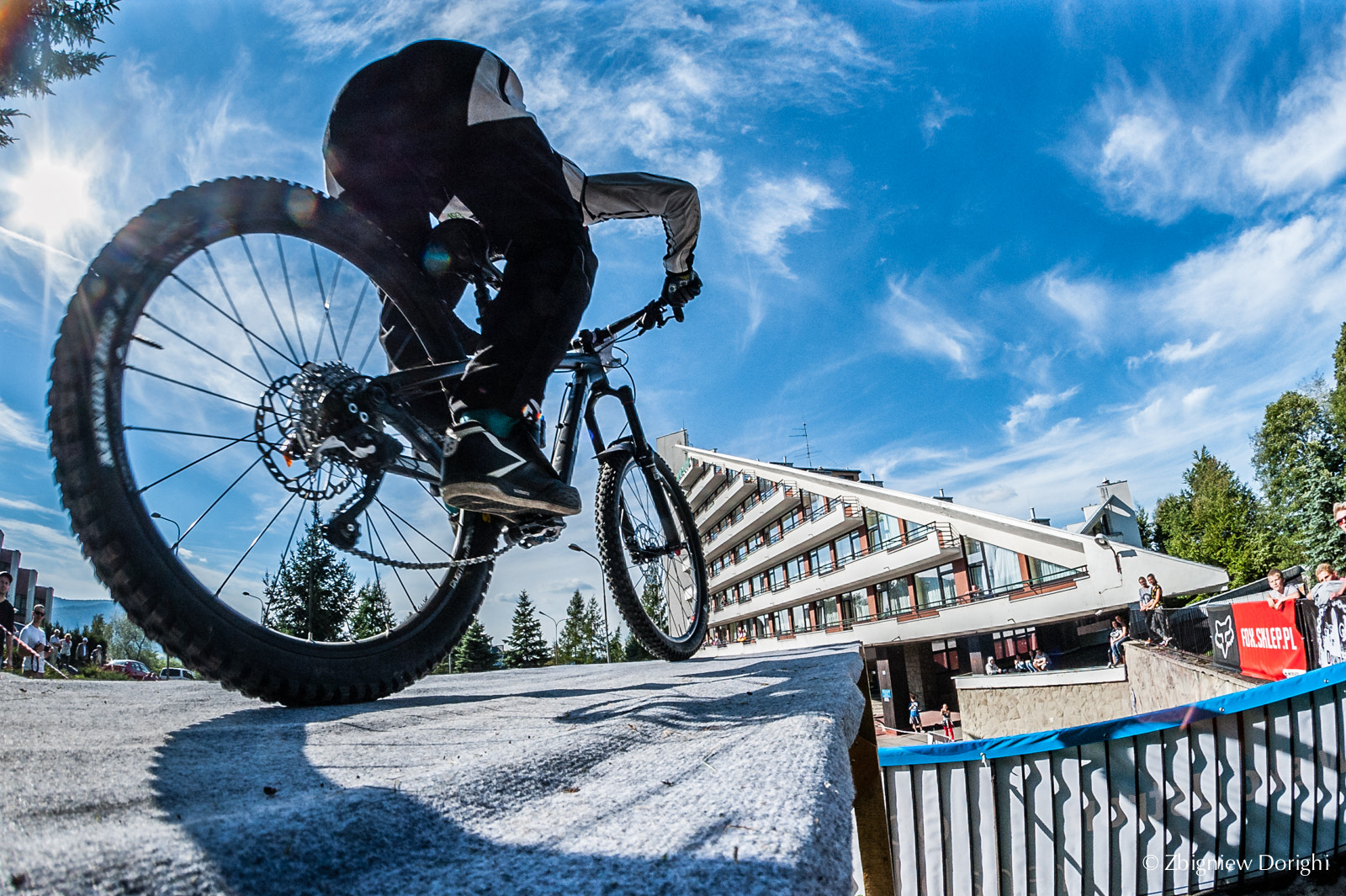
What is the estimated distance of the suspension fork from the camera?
10.7 feet

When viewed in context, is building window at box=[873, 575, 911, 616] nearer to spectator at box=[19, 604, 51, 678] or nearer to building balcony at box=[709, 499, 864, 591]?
building balcony at box=[709, 499, 864, 591]

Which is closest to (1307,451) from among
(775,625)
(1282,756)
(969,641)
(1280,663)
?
(969,641)

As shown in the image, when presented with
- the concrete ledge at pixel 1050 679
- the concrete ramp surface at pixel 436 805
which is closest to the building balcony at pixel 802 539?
the concrete ledge at pixel 1050 679

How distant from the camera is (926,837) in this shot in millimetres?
4957

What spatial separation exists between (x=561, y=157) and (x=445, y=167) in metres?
0.34

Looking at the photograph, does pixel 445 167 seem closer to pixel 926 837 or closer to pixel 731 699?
pixel 731 699

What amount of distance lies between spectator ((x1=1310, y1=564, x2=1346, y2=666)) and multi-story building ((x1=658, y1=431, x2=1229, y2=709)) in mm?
15803

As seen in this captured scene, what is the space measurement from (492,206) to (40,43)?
7741 millimetres

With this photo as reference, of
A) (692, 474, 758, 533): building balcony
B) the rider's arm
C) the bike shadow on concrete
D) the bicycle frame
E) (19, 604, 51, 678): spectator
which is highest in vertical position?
(692, 474, 758, 533): building balcony

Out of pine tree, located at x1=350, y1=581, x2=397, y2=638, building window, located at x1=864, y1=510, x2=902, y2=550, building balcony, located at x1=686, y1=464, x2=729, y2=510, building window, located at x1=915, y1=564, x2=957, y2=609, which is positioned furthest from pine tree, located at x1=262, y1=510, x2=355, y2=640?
building balcony, located at x1=686, y1=464, x2=729, y2=510

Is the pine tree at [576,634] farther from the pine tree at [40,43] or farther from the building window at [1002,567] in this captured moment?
the pine tree at [40,43]

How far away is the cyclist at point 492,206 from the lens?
1.52 metres

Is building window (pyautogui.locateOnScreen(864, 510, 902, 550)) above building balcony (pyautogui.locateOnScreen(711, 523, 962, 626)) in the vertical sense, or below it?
above

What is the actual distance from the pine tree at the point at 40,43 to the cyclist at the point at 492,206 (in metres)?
7.14
